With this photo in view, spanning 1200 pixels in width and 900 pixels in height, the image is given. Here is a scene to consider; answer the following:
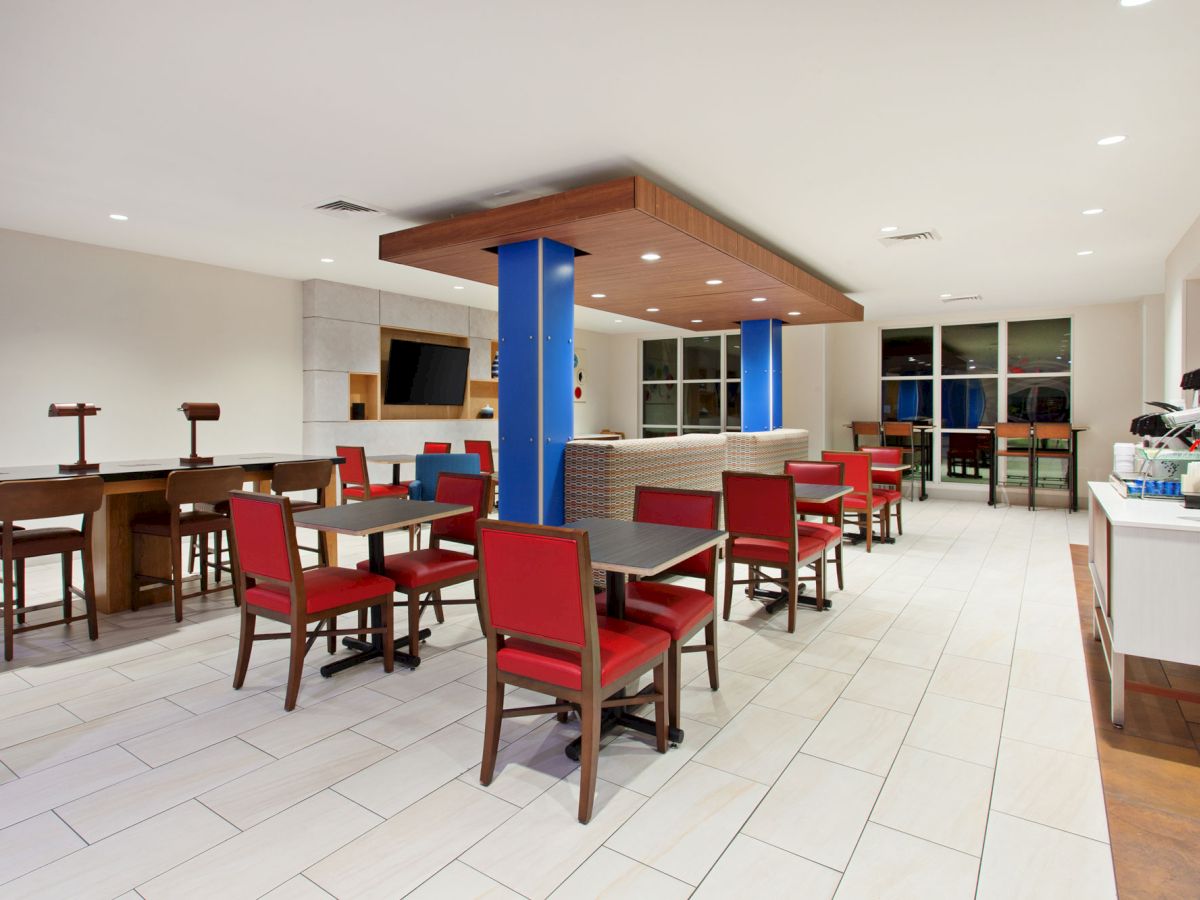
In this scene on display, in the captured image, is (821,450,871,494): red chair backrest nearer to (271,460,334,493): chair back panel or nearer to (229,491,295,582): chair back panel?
(271,460,334,493): chair back panel

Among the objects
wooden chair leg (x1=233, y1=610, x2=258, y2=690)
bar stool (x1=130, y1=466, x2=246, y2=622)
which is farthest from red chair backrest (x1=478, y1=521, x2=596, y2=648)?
bar stool (x1=130, y1=466, x2=246, y2=622)

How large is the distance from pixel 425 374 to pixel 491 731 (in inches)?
298

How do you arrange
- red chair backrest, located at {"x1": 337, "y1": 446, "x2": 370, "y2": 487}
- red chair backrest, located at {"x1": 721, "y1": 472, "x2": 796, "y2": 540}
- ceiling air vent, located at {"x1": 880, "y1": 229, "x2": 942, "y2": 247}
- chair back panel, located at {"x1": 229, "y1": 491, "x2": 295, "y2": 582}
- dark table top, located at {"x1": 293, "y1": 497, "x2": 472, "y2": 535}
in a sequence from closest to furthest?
chair back panel, located at {"x1": 229, "y1": 491, "x2": 295, "y2": 582} → dark table top, located at {"x1": 293, "y1": 497, "x2": 472, "y2": 535} → red chair backrest, located at {"x1": 721, "y1": 472, "x2": 796, "y2": 540} → ceiling air vent, located at {"x1": 880, "y1": 229, "x2": 942, "y2": 247} → red chair backrest, located at {"x1": 337, "y1": 446, "x2": 370, "y2": 487}

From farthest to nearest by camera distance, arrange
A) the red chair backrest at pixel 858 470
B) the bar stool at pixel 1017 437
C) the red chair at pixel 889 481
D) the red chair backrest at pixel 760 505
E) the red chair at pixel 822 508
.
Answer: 1. the bar stool at pixel 1017 437
2. the red chair at pixel 889 481
3. the red chair backrest at pixel 858 470
4. the red chair at pixel 822 508
5. the red chair backrest at pixel 760 505

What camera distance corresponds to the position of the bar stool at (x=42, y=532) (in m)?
3.61

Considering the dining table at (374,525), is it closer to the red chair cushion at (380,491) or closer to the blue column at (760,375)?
the red chair cushion at (380,491)

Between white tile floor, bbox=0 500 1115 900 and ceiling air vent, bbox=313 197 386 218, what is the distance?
319cm

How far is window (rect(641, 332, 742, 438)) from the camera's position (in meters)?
12.9

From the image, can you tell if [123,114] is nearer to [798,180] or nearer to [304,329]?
[798,180]

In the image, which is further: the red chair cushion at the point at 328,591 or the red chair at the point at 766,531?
the red chair at the point at 766,531

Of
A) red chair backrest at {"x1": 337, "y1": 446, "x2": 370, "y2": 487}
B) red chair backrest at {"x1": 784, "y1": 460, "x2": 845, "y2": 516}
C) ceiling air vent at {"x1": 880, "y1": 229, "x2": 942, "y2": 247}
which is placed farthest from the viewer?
red chair backrest at {"x1": 337, "y1": 446, "x2": 370, "y2": 487}

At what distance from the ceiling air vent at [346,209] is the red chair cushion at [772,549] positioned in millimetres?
3750

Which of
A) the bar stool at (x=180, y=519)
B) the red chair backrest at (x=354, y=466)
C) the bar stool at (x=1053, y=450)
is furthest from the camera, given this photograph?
the bar stool at (x=1053, y=450)

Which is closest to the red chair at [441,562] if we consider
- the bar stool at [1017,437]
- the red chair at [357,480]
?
the red chair at [357,480]
